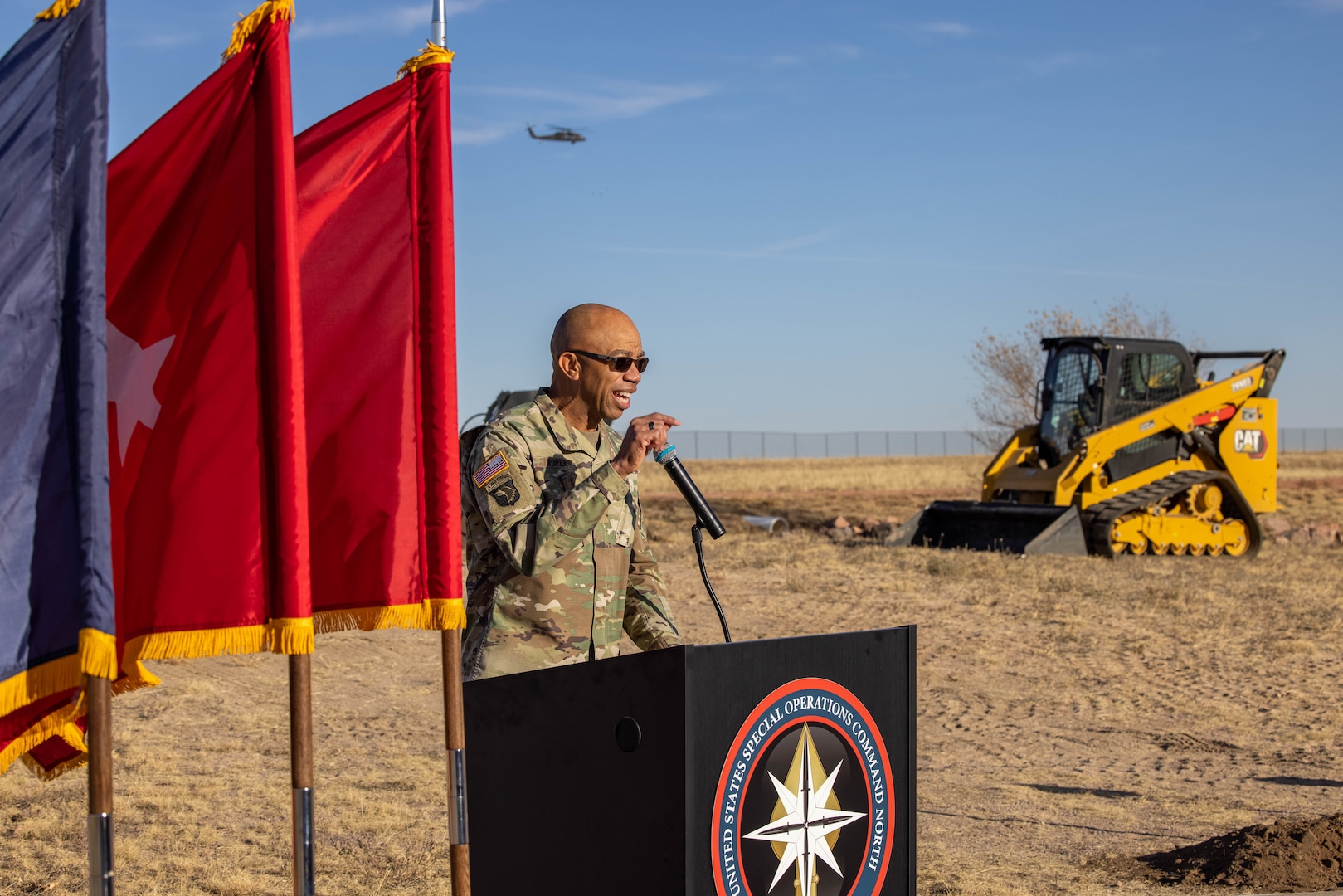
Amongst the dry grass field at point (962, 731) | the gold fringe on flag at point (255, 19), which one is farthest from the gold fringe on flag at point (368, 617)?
the gold fringe on flag at point (255, 19)

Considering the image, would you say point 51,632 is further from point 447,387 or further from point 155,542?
point 447,387

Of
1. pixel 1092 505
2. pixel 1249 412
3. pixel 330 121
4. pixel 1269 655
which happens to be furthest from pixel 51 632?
pixel 1249 412

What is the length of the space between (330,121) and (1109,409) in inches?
673

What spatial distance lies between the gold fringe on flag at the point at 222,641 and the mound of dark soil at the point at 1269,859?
3984 mm

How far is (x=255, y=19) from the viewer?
125 inches

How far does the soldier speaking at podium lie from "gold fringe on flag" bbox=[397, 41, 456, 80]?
0.76 m

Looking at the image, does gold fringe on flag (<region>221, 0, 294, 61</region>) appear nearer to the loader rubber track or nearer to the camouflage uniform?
the camouflage uniform

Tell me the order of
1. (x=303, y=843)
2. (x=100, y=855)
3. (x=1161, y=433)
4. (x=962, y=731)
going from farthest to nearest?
1. (x=1161, y=433)
2. (x=962, y=731)
3. (x=303, y=843)
4. (x=100, y=855)

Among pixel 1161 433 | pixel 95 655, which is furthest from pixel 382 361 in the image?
pixel 1161 433

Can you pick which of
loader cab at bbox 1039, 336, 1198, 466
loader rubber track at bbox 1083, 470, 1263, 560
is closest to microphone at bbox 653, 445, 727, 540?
loader rubber track at bbox 1083, 470, 1263, 560

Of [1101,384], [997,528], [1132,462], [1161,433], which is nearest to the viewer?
[997,528]

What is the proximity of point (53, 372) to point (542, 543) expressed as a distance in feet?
3.96

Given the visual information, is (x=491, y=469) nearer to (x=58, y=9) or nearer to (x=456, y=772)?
(x=456, y=772)

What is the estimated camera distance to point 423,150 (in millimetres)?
3500
